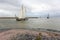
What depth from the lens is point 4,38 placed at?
22.5m

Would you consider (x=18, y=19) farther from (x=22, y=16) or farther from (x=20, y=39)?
(x=20, y=39)

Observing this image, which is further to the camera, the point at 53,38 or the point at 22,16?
the point at 22,16

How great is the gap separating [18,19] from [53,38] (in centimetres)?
8278

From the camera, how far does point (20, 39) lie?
2167cm

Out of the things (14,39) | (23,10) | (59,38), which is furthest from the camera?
(23,10)

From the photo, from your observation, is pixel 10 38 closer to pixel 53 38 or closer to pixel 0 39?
pixel 0 39

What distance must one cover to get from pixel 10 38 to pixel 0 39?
1.47 m

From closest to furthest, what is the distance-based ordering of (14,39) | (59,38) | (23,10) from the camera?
(14,39)
(59,38)
(23,10)

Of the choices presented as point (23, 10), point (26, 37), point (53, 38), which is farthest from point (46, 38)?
point (23, 10)

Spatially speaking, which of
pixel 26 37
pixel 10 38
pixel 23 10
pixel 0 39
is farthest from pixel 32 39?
pixel 23 10

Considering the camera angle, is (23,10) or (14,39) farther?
(23,10)

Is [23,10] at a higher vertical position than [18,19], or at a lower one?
higher

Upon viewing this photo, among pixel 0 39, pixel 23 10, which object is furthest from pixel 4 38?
pixel 23 10

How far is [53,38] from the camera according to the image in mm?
22938
